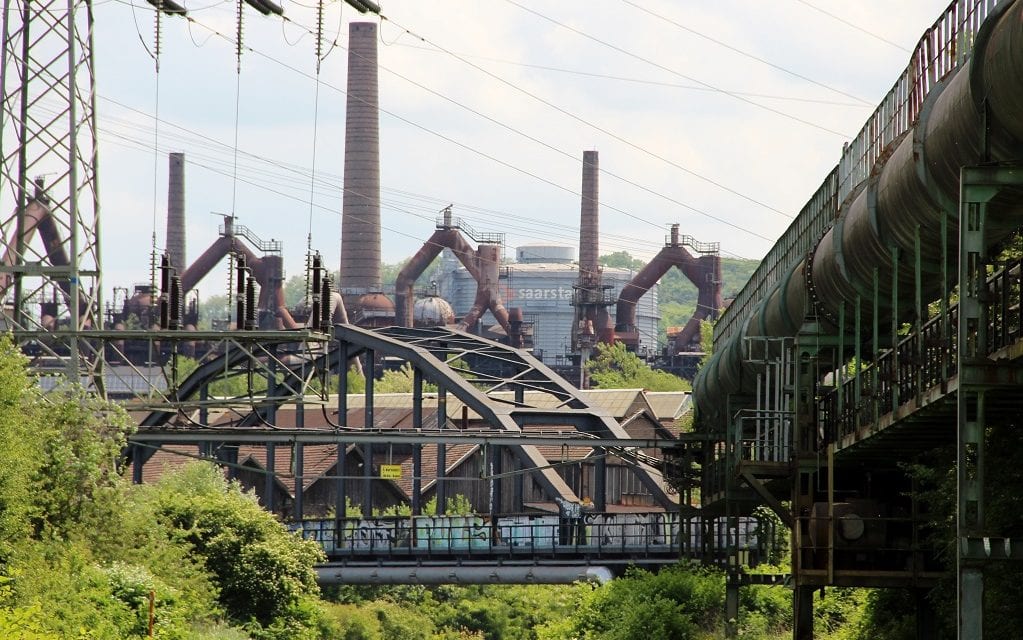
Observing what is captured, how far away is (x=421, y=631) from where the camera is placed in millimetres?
57375

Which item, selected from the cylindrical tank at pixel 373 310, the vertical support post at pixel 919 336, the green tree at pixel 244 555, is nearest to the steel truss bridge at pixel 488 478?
Result: the green tree at pixel 244 555

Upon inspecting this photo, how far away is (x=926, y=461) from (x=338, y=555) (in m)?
29.9

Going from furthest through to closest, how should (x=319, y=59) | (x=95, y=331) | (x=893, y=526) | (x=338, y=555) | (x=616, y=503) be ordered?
1. (x=616, y=503)
2. (x=338, y=555)
3. (x=319, y=59)
4. (x=95, y=331)
5. (x=893, y=526)

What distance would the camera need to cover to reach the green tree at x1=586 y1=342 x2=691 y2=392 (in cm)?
11088

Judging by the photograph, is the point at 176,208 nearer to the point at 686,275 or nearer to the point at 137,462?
the point at 686,275

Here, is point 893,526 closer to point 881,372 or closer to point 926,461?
point 926,461

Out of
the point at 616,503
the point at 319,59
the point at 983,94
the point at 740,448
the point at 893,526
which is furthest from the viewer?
the point at 616,503

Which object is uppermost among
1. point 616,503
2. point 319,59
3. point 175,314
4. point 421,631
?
point 319,59

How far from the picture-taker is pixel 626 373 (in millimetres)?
112438

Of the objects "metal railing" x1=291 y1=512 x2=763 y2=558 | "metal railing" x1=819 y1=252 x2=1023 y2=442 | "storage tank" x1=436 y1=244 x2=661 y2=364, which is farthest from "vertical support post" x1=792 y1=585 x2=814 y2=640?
"storage tank" x1=436 y1=244 x2=661 y2=364

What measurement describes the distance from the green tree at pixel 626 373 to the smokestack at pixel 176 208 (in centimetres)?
2911

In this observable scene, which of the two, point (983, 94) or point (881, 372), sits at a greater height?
point (983, 94)

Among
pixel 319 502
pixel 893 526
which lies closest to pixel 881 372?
pixel 893 526

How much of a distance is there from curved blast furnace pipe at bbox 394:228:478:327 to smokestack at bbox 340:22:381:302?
8.01 meters
